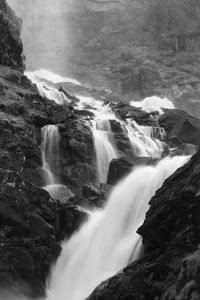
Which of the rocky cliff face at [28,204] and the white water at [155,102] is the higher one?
the rocky cliff face at [28,204]

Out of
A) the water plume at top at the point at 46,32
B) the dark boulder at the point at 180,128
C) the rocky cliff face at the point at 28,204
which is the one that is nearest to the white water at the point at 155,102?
the dark boulder at the point at 180,128

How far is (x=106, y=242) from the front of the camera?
958 inches

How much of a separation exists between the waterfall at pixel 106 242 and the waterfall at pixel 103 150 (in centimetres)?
651

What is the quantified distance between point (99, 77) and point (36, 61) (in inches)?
670


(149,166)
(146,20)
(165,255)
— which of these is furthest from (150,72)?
(165,255)

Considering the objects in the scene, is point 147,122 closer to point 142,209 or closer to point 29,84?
point 29,84

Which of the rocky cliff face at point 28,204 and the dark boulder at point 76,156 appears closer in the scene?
the rocky cliff face at point 28,204

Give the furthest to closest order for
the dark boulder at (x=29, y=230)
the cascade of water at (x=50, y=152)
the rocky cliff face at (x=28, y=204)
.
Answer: the cascade of water at (x=50, y=152) → the rocky cliff face at (x=28, y=204) → the dark boulder at (x=29, y=230)

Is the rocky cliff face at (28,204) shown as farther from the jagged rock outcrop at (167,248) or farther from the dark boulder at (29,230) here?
the jagged rock outcrop at (167,248)

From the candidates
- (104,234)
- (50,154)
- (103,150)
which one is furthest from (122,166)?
(104,234)

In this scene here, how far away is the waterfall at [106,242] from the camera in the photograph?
22.4 metres

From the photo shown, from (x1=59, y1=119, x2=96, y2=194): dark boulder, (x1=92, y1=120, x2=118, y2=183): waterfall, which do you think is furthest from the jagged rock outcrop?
(x1=92, y1=120, x2=118, y2=183): waterfall

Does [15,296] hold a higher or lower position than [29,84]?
lower

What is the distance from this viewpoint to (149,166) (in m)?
31.0
